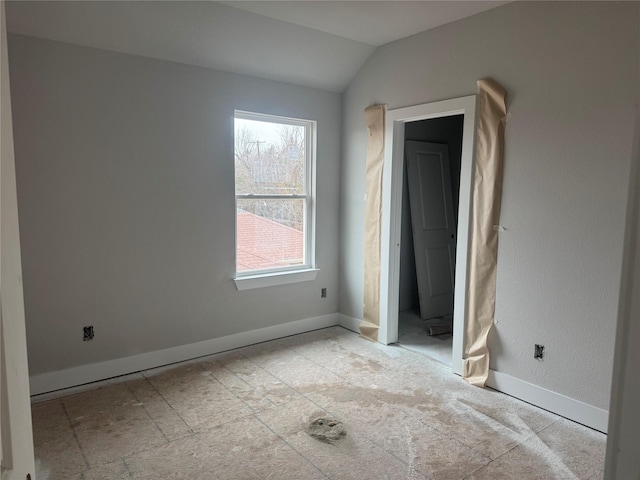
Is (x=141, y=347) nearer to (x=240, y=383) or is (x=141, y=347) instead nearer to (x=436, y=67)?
(x=240, y=383)

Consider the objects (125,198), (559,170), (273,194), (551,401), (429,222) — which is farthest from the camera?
(429,222)

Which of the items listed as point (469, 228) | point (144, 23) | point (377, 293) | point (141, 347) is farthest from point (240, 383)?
point (144, 23)

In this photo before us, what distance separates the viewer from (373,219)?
425cm

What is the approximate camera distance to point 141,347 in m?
3.60

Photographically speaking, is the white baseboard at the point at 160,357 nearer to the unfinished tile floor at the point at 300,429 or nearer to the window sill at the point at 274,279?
the unfinished tile floor at the point at 300,429

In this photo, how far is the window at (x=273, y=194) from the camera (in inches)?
160

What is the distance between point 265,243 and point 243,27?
1.85 metres

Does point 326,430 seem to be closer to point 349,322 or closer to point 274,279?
point 274,279

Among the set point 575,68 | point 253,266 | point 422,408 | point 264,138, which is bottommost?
point 422,408

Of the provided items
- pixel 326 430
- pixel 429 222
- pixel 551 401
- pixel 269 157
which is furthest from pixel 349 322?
pixel 551 401

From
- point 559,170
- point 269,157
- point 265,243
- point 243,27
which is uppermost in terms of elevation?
point 243,27

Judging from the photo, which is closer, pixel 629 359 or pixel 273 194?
pixel 629 359

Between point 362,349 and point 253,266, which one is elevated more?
point 253,266

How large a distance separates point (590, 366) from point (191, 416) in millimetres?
2524
